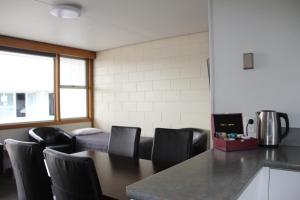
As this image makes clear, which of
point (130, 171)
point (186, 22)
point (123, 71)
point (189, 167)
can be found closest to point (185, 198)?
point (189, 167)

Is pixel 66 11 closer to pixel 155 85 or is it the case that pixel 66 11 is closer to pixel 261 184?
pixel 155 85

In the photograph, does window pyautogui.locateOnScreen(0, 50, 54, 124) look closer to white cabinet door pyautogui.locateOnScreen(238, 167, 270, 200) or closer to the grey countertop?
the grey countertop

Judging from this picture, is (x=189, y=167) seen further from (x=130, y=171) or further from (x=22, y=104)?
(x=22, y=104)

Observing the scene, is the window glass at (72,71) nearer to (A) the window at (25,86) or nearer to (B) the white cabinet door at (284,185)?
(A) the window at (25,86)

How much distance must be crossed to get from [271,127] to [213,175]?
83cm

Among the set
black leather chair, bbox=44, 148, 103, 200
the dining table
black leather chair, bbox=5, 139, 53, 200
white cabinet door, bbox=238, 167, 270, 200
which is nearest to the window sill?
the dining table

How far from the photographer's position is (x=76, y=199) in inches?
57.2

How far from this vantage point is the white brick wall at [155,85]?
4.45m

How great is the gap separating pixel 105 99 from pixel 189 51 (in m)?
2.25

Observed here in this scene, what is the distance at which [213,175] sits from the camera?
3.94 feet

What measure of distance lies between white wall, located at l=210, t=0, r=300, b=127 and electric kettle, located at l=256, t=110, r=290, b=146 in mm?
117

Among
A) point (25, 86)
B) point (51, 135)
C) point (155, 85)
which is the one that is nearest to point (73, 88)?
point (25, 86)

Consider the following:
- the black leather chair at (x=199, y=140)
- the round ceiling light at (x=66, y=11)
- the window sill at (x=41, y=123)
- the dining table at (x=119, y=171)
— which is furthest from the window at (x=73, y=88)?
the dining table at (x=119, y=171)

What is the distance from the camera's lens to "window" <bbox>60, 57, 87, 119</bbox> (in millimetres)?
5512
